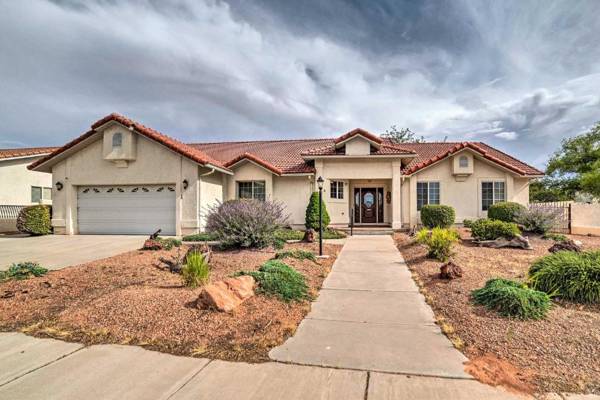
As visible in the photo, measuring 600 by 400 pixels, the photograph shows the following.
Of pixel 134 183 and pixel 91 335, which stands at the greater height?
pixel 134 183

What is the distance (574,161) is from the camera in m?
26.5

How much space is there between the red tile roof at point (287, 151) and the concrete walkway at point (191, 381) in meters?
11.0

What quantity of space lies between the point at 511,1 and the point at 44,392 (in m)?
12.4

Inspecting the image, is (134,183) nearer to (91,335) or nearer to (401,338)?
(91,335)

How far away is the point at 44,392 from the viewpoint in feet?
8.87

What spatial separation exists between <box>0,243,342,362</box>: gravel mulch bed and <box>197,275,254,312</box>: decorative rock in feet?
0.36

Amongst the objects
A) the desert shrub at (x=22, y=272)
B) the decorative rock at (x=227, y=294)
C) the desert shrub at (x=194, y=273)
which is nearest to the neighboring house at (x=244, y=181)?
the desert shrub at (x=22, y=272)

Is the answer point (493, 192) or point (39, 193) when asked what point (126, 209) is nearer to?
point (39, 193)

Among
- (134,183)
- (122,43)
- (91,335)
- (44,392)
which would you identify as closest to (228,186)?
(134,183)

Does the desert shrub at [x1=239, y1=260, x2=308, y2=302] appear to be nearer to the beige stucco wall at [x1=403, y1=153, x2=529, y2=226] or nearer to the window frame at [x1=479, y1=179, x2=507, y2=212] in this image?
the beige stucco wall at [x1=403, y1=153, x2=529, y2=226]

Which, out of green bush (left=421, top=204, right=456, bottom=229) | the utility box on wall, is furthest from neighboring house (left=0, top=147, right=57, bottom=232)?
green bush (left=421, top=204, right=456, bottom=229)

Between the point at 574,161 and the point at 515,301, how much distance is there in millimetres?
30773

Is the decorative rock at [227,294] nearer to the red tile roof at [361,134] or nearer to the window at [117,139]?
the red tile roof at [361,134]

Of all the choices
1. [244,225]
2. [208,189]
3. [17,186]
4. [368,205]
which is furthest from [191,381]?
[17,186]
